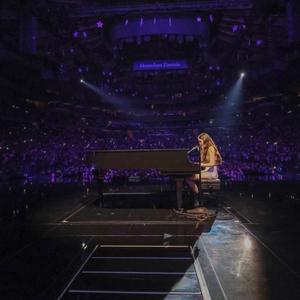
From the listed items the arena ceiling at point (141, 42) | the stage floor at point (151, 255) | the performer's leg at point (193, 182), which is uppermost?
the arena ceiling at point (141, 42)

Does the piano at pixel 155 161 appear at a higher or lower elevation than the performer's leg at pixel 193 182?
higher

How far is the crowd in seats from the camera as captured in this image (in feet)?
58.1

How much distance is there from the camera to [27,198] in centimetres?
922

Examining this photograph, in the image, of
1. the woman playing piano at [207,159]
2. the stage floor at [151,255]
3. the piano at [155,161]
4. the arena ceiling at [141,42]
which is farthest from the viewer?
the arena ceiling at [141,42]

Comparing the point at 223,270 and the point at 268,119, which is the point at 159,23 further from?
the point at 223,270

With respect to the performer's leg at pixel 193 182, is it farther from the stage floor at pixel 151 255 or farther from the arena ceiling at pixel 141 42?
the arena ceiling at pixel 141 42

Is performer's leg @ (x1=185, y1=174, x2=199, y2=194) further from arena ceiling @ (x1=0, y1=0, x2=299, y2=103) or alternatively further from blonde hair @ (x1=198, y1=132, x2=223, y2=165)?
arena ceiling @ (x1=0, y1=0, x2=299, y2=103)

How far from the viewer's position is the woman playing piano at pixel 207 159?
7246 mm

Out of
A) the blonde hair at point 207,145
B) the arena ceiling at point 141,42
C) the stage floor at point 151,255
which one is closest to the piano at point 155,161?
the stage floor at point 151,255

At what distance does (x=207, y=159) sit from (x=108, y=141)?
1928cm

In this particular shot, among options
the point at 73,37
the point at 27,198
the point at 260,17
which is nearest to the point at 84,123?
the point at 73,37

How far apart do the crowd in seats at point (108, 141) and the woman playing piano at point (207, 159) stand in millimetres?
6312

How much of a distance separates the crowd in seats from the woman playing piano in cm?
631

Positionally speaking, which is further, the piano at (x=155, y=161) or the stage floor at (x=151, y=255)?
the piano at (x=155, y=161)
